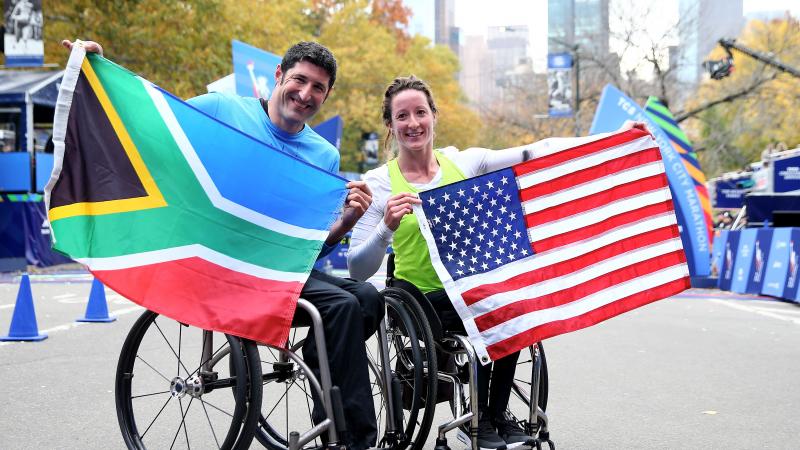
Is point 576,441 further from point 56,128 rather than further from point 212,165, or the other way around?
point 56,128

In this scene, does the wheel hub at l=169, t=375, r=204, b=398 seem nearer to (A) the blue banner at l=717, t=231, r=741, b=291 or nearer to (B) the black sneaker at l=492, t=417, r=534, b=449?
(B) the black sneaker at l=492, t=417, r=534, b=449

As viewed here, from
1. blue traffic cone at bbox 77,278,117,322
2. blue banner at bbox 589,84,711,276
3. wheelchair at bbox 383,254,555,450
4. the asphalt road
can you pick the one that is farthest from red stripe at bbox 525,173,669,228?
blue banner at bbox 589,84,711,276

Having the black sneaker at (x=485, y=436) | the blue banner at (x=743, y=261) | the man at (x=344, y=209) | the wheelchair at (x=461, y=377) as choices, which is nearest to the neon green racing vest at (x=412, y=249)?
the wheelchair at (x=461, y=377)

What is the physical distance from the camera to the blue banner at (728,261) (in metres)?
19.6

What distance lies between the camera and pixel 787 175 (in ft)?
85.6

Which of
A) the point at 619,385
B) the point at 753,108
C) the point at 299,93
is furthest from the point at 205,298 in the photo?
the point at 753,108

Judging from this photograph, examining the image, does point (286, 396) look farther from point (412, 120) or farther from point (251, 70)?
point (251, 70)

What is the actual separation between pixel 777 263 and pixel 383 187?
Answer: 13.2 m

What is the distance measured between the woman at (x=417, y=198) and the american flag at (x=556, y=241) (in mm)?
135

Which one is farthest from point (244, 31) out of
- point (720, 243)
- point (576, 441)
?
point (576, 441)

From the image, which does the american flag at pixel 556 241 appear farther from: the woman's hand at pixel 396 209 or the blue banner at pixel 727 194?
the blue banner at pixel 727 194

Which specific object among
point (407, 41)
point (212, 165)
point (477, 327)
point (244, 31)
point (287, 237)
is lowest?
point (477, 327)

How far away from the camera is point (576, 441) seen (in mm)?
5898

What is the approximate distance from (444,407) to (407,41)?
67035 mm
